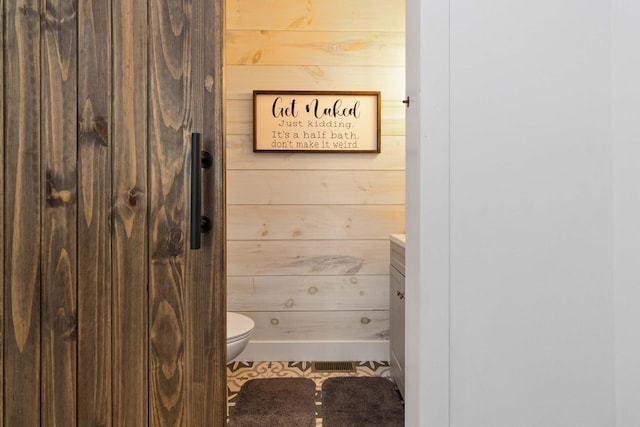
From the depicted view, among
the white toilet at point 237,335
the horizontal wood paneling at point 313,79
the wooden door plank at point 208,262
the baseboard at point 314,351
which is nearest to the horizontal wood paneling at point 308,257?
the baseboard at point 314,351

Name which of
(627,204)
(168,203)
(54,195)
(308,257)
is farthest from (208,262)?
(308,257)

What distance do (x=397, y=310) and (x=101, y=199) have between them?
1.50m

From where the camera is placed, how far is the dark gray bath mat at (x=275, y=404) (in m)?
1.81

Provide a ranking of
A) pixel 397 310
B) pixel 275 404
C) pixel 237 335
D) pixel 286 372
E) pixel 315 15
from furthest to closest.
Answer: pixel 315 15 < pixel 286 372 < pixel 397 310 < pixel 275 404 < pixel 237 335

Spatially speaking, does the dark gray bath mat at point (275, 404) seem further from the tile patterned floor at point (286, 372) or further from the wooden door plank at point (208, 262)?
the wooden door plank at point (208, 262)

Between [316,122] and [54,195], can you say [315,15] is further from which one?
[54,195]

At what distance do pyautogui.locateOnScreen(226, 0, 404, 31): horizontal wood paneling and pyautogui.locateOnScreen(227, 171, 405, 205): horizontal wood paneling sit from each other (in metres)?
0.78

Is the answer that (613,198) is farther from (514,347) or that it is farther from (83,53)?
(83,53)

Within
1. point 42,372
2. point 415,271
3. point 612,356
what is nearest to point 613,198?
point 612,356

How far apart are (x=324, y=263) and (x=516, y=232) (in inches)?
59.6

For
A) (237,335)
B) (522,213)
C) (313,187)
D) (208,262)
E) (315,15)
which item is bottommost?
(237,335)

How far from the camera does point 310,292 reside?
2.45 metres

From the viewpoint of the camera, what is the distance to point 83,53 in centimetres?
107

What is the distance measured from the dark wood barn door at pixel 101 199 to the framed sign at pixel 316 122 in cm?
133
